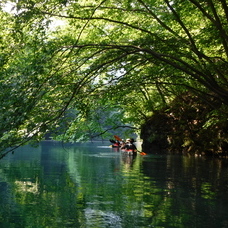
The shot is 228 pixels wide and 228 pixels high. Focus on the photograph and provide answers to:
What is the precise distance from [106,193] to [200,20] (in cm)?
935

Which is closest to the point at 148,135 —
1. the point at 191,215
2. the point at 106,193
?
the point at 106,193

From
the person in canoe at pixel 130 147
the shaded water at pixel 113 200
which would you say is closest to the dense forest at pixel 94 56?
the shaded water at pixel 113 200

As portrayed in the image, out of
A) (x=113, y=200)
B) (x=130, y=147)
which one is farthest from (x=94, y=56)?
(x=130, y=147)

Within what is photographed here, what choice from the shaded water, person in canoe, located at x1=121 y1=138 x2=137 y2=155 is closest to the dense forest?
the shaded water

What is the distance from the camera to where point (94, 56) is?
14.6 metres

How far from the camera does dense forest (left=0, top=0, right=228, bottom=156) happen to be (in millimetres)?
10594

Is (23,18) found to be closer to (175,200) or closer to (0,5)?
(0,5)

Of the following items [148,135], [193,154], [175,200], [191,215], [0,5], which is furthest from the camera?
[148,135]

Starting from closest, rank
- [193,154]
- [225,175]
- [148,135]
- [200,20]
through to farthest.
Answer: [200,20]
[225,175]
[193,154]
[148,135]

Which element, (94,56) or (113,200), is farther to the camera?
(94,56)

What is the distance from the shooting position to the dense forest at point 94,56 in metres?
10.6

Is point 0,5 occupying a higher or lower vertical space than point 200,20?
lower

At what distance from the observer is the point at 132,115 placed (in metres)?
40.7

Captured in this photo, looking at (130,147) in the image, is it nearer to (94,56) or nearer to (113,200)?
(94,56)
